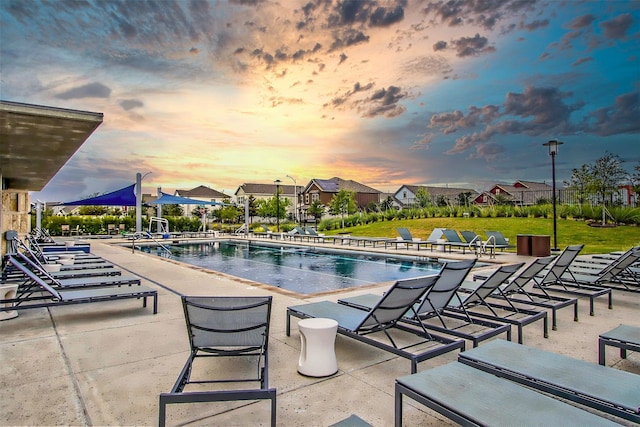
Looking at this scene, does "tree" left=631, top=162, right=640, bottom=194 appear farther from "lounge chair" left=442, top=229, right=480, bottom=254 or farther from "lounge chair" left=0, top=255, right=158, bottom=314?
"lounge chair" left=0, top=255, right=158, bottom=314

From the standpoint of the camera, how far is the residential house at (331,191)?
61.4m

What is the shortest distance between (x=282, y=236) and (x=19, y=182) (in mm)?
16403

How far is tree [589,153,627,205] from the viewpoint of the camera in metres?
23.6

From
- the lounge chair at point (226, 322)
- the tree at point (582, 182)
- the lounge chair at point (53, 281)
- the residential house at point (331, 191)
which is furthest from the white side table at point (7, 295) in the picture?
the residential house at point (331, 191)

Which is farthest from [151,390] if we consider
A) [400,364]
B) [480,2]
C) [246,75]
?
[480,2]

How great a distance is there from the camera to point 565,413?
87.7 inches

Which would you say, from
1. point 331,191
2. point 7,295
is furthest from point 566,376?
point 331,191

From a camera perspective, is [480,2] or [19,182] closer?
[19,182]

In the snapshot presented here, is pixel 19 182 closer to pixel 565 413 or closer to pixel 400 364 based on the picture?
pixel 400 364

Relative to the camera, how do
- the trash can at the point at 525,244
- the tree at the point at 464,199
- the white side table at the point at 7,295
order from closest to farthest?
the white side table at the point at 7,295
the trash can at the point at 525,244
the tree at the point at 464,199

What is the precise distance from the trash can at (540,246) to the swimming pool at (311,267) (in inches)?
145

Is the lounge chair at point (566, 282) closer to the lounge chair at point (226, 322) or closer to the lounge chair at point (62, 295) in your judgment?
the lounge chair at point (226, 322)

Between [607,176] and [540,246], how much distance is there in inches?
541

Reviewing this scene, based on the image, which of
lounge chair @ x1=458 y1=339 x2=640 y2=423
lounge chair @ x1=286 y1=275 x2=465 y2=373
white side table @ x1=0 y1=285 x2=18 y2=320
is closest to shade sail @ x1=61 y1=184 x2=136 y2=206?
white side table @ x1=0 y1=285 x2=18 y2=320
